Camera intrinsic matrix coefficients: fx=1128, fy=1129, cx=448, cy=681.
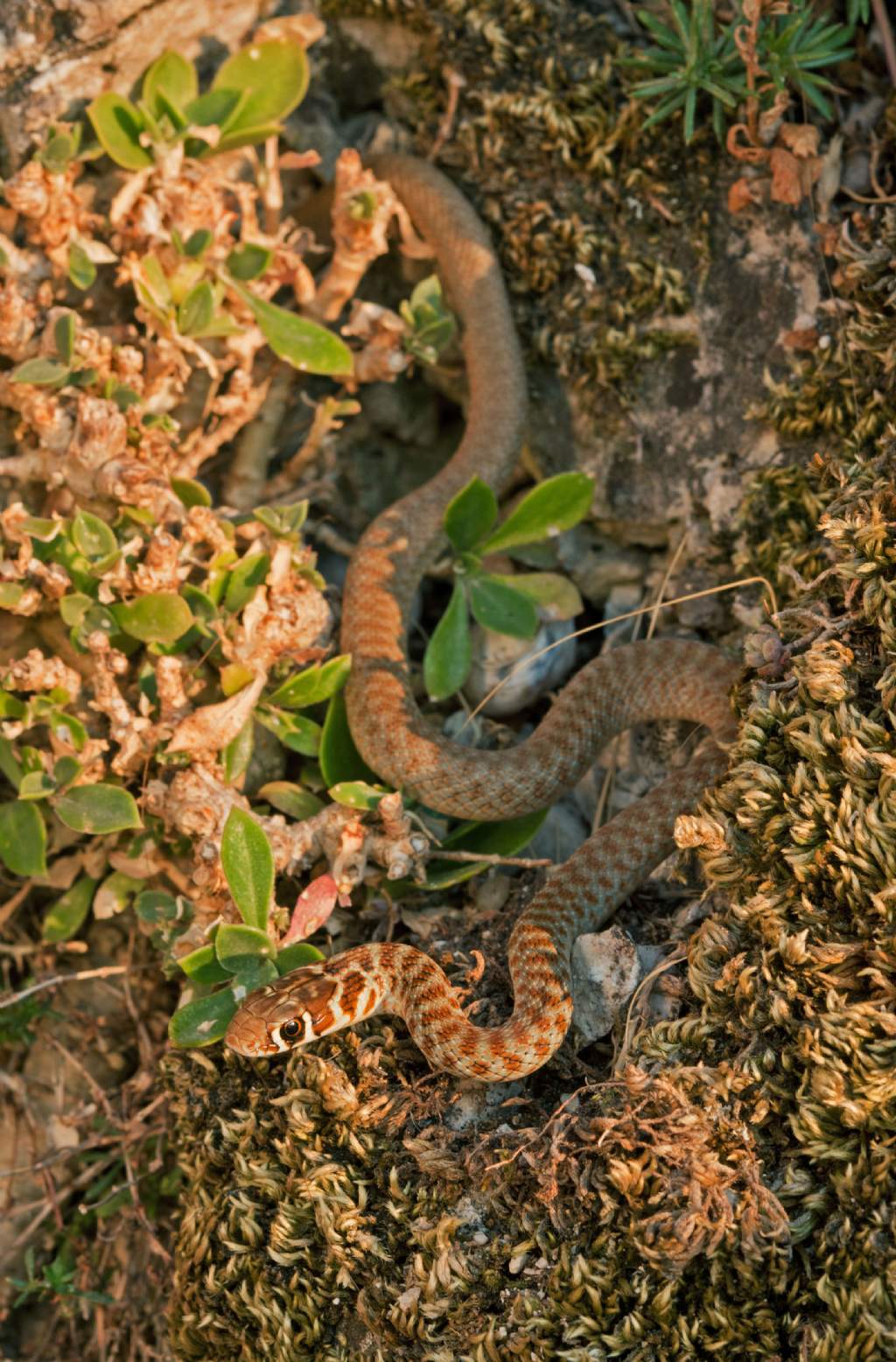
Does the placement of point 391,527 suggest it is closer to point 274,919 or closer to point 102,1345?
point 274,919

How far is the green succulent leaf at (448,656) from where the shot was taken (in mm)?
4551

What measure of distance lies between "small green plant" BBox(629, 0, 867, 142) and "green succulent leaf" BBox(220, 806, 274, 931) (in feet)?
10.3

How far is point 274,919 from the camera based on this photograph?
13.0 ft

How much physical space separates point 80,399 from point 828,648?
289cm

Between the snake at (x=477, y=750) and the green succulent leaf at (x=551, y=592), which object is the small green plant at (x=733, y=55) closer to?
the snake at (x=477, y=750)

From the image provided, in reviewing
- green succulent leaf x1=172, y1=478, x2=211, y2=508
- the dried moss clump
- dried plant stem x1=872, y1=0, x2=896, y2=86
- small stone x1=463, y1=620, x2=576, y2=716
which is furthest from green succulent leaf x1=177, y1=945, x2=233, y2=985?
dried plant stem x1=872, y1=0, x2=896, y2=86

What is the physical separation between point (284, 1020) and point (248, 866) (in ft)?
1.77

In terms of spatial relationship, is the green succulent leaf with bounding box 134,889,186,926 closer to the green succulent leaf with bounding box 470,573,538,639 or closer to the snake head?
the snake head

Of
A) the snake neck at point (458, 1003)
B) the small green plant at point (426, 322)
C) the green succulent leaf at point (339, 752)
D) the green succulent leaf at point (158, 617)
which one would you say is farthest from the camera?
the small green plant at point (426, 322)

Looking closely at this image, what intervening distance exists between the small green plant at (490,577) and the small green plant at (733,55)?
149 cm

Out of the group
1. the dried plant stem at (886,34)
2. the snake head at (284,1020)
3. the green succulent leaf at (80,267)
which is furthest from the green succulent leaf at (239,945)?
the dried plant stem at (886,34)

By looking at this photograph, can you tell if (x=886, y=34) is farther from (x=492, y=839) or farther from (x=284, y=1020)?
(x=284, y=1020)

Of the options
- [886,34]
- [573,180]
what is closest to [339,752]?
[573,180]

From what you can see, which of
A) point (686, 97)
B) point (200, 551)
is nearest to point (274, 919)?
point (200, 551)
